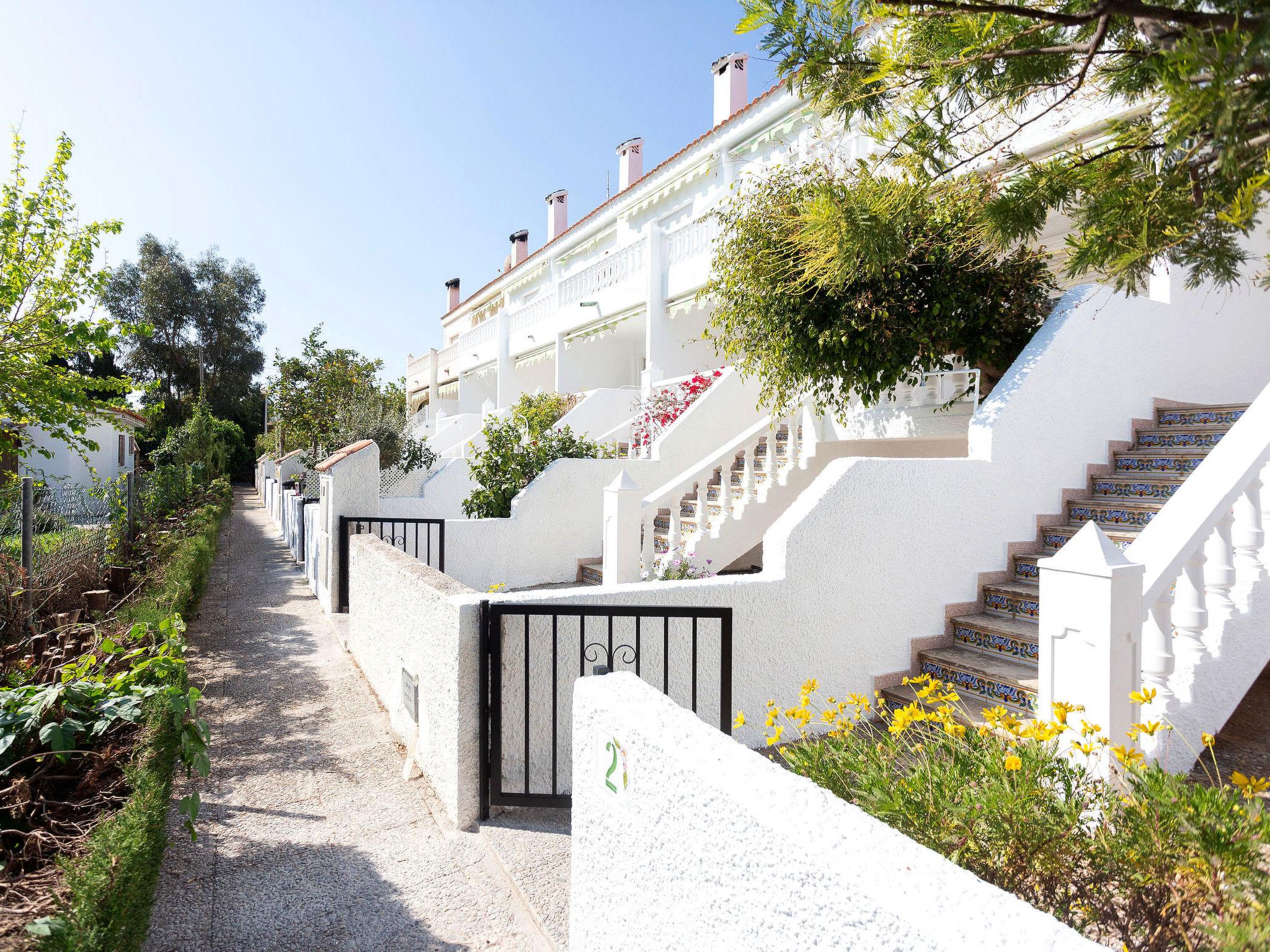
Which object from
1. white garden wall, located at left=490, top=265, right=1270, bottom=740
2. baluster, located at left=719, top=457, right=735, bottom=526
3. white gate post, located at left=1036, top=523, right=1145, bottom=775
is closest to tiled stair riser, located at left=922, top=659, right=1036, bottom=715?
white garden wall, located at left=490, top=265, right=1270, bottom=740

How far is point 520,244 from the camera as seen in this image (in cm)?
3203

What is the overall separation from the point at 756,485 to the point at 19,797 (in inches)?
284

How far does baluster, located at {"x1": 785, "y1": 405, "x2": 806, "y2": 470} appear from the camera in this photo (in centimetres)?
866

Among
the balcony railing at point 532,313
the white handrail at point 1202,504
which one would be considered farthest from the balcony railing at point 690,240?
the white handrail at point 1202,504

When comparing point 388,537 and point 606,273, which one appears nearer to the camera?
point 388,537

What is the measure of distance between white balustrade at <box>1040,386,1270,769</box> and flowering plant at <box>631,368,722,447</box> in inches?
295

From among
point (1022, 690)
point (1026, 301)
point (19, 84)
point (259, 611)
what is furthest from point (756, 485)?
point (19, 84)

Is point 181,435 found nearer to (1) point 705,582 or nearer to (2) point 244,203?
(2) point 244,203

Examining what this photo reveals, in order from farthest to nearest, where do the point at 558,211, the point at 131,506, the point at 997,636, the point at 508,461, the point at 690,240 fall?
1. the point at 558,211
2. the point at 690,240
3. the point at 131,506
4. the point at 508,461
5. the point at 997,636

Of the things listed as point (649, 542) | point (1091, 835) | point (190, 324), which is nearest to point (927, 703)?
point (1091, 835)

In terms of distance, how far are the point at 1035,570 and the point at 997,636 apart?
0.84 m

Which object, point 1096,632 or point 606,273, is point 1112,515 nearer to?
point 1096,632

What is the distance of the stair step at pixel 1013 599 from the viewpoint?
5.49 metres

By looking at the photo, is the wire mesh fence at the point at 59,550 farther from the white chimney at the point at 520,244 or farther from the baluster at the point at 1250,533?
the white chimney at the point at 520,244
